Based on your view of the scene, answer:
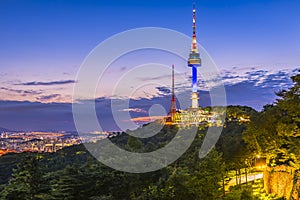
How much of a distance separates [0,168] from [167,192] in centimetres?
2113

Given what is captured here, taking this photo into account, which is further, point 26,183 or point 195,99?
point 195,99

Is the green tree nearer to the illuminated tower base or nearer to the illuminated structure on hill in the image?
the illuminated structure on hill

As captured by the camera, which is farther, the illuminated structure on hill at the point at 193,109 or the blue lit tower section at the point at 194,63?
the blue lit tower section at the point at 194,63

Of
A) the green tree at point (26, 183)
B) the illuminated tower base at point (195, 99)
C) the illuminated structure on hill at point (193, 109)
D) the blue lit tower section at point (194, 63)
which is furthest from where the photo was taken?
the illuminated tower base at point (195, 99)

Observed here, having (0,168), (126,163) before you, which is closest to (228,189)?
(126,163)

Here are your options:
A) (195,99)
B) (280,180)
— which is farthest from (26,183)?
(195,99)

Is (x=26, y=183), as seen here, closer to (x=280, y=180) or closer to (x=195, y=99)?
(x=280, y=180)

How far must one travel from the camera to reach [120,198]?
12.2 meters

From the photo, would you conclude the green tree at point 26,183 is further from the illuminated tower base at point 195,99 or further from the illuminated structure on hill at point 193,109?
the illuminated tower base at point 195,99

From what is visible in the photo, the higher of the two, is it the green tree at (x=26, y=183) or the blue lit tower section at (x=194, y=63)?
the blue lit tower section at (x=194, y=63)

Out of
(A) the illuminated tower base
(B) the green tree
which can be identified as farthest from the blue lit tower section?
(B) the green tree

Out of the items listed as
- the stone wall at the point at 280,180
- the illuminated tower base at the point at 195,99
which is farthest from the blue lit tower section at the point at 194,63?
the stone wall at the point at 280,180

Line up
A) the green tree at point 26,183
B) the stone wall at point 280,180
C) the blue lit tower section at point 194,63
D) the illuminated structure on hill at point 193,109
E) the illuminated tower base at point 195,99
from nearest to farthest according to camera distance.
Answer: the green tree at point 26,183
the stone wall at point 280,180
the illuminated structure on hill at point 193,109
the blue lit tower section at point 194,63
the illuminated tower base at point 195,99

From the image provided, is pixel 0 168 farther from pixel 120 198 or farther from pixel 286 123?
pixel 286 123
